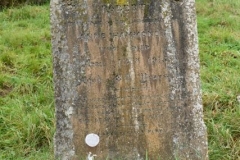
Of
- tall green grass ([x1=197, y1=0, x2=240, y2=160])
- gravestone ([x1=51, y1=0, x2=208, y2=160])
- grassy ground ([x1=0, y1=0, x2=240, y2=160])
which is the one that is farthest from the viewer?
grassy ground ([x1=0, y1=0, x2=240, y2=160])

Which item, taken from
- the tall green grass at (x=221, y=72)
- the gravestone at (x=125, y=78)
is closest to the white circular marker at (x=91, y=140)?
the gravestone at (x=125, y=78)

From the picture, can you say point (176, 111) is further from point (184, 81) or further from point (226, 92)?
point (226, 92)

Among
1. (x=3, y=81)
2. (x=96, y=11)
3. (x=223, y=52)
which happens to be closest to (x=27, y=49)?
(x=3, y=81)

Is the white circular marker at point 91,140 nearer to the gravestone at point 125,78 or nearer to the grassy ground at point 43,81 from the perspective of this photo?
the gravestone at point 125,78

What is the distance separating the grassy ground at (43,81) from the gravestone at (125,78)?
421 millimetres

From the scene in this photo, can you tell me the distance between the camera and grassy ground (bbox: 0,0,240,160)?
3990 millimetres

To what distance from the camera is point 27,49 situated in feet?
20.9

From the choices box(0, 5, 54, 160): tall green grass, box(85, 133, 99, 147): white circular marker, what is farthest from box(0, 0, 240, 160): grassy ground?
box(85, 133, 99, 147): white circular marker

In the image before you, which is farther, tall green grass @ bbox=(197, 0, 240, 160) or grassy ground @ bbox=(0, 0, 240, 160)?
grassy ground @ bbox=(0, 0, 240, 160)

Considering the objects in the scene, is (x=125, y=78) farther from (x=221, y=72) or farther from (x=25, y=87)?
(x=221, y=72)

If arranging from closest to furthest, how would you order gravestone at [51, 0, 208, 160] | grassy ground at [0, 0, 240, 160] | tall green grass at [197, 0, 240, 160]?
gravestone at [51, 0, 208, 160] → tall green grass at [197, 0, 240, 160] → grassy ground at [0, 0, 240, 160]

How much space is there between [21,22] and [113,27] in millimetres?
4526

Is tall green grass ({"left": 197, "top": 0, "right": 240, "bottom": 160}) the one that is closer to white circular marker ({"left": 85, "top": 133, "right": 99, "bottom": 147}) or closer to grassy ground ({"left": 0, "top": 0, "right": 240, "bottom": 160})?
grassy ground ({"left": 0, "top": 0, "right": 240, "bottom": 160})

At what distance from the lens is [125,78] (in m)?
3.57
